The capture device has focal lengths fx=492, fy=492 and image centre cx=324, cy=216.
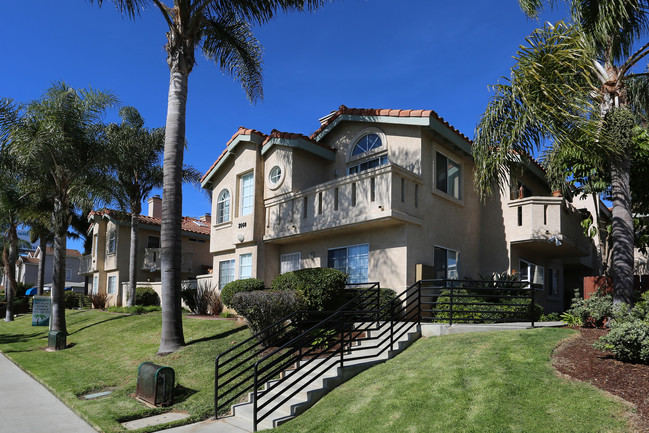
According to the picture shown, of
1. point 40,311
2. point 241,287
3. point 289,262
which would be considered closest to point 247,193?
point 289,262

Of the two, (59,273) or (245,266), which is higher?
(245,266)

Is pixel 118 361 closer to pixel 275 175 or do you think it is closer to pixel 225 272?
pixel 225 272

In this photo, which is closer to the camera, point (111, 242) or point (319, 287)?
point (319, 287)

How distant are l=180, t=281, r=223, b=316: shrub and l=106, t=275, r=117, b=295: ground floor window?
13785mm

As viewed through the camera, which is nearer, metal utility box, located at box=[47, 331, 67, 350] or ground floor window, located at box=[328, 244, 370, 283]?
ground floor window, located at box=[328, 244, 370, 283]

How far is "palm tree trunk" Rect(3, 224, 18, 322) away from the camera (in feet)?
103

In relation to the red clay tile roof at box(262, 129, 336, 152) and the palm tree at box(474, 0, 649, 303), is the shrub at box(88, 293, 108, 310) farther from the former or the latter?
the palm tree at box(474, 0, 649, 303)

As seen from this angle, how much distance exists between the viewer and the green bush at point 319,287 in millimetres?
13461

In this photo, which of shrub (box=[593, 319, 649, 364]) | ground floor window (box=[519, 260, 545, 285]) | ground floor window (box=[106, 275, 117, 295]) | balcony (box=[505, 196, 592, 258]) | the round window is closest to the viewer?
shrub (box=[593, 319, 649, 364])

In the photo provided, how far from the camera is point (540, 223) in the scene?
16938 mm

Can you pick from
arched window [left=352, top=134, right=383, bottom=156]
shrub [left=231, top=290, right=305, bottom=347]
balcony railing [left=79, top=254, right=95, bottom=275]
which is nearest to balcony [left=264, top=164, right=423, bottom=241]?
arched window [left=352, top=134, right=383, bottom=156]

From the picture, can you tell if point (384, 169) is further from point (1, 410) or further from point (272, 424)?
point (1, 410)

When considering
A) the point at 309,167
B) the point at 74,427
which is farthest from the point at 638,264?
the point at 74,427

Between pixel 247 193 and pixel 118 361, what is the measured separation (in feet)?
26.8
